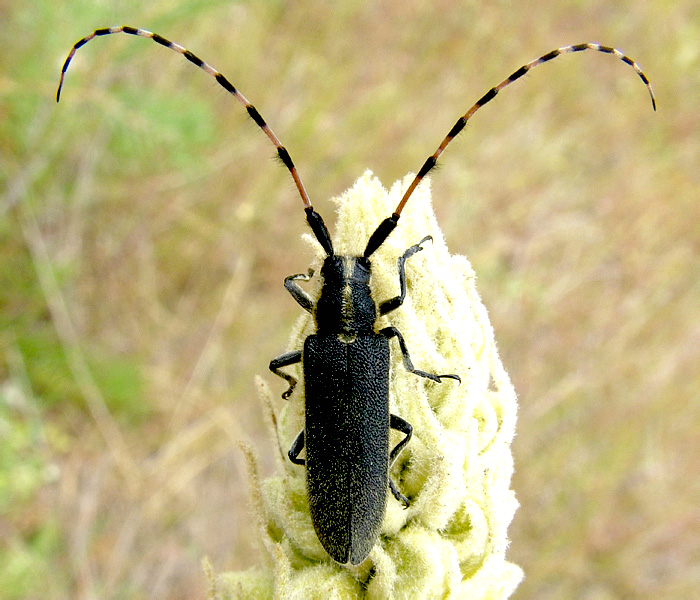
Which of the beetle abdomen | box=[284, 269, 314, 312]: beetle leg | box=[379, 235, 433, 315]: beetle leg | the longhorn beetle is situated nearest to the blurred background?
box=[284, 269, 314, 312]: beetle leg

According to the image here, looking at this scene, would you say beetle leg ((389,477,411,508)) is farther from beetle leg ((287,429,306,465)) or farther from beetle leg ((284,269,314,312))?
beetle leg ((284,269,314,312))

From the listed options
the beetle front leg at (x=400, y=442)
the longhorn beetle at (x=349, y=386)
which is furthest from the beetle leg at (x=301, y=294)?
the beetle front leg at (x=400, y=442)

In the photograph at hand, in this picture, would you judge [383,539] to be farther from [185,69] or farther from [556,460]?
[185,69]

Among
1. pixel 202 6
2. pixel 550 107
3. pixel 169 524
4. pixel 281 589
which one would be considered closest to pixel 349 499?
pixel 281 589

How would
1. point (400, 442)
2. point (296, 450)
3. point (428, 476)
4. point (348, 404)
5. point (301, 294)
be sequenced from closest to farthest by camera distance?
1. point (428, 476)
2. point (400, 442)
3. point (296, 450)
4. point (348, 404)
5. point (301, 294)

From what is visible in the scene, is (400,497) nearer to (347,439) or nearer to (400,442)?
(400,442)

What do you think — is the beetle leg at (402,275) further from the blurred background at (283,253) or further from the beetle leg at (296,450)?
the blurred background at (283,253)

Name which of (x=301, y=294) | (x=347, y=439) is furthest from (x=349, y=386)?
(x=301, y=294)
